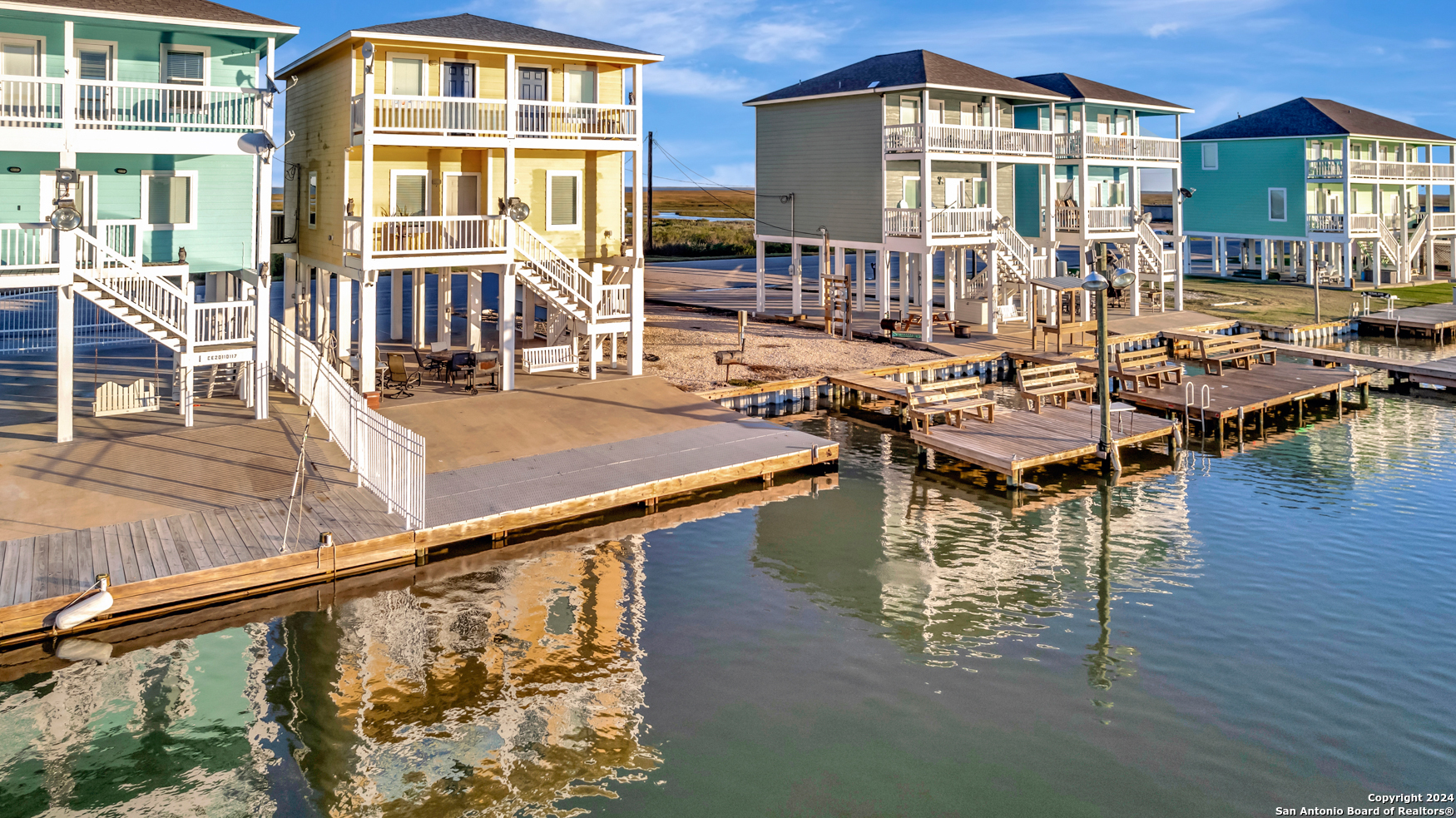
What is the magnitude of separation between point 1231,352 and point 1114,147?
41.1ft

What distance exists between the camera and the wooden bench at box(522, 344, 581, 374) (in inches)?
1153

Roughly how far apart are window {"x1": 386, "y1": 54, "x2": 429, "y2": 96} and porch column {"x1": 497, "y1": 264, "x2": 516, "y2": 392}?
549 centimetres

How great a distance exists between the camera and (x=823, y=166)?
42.2m

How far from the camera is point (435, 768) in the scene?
38.8 ft

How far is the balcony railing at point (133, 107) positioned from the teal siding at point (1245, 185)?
51755mm

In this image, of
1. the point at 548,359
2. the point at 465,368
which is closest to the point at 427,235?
the point at 465,368

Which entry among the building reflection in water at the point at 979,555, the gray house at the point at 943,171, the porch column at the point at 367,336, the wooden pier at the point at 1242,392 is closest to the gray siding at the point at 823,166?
the gray house at the point at 943,171

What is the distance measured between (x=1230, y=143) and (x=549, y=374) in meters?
46.2

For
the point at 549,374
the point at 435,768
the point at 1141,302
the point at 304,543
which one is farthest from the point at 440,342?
the point at 1141,302

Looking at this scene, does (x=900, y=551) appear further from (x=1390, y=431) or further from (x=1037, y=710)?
(x=1390, y=431)

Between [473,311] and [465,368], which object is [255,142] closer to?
[465,368]

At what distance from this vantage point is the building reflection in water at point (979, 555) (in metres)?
15.8

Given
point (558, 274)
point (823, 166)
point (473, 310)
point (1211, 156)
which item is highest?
point (1211, 156)

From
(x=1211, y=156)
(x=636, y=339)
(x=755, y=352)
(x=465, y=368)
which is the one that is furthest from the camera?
(x=1211, y=156)
